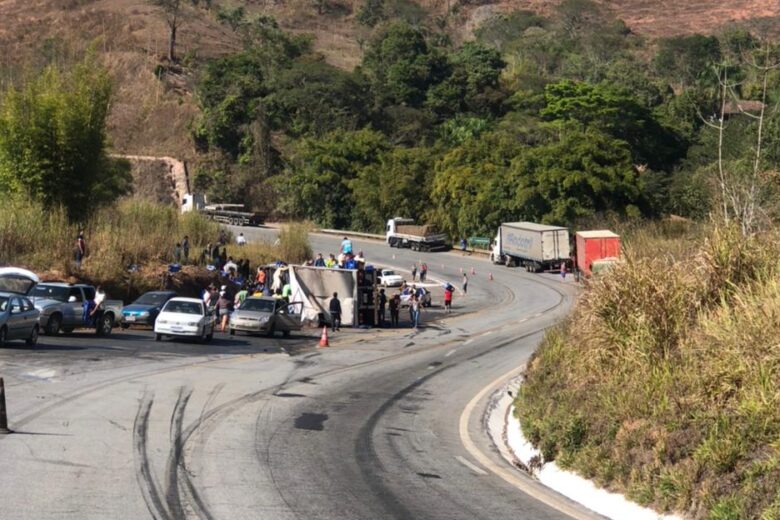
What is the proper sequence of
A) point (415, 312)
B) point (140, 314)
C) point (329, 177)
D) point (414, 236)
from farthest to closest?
1. point (329, 177)
2. point (414, 236)
3. point (415, 312)
4. point (140, 314)

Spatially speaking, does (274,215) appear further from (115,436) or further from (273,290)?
(115,436)

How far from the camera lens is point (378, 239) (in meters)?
90.6

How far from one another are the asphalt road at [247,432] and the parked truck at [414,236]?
48921mm

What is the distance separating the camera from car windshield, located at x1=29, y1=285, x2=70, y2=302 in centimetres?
3250

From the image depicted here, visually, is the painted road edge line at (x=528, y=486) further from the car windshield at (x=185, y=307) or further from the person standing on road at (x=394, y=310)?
the person standing on road at (x=394, y=310)

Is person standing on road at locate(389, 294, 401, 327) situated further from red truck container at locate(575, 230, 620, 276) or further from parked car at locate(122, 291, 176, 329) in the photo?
red truck container at locate(575, 230, 620, 276)

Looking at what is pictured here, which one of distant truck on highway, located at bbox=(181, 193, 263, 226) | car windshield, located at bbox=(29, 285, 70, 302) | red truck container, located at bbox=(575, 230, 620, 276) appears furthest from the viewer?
distant truck on highway, located at bbox=(181, 193, 263, 226)

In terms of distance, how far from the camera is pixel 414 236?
83.6m

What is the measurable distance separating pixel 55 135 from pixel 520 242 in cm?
3494

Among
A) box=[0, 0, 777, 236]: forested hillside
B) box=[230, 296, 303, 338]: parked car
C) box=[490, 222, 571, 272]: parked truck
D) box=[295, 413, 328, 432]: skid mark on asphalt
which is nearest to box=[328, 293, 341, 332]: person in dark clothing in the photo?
box=[230, 296, 303, 338]: parked car

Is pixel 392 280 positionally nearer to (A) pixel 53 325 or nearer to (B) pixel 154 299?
(B) pixel 154 299

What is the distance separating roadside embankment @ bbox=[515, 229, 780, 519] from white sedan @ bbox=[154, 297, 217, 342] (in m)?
14.6

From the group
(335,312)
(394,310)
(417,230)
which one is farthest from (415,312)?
(417,230)

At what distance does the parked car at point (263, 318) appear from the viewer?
35344 millimetres
